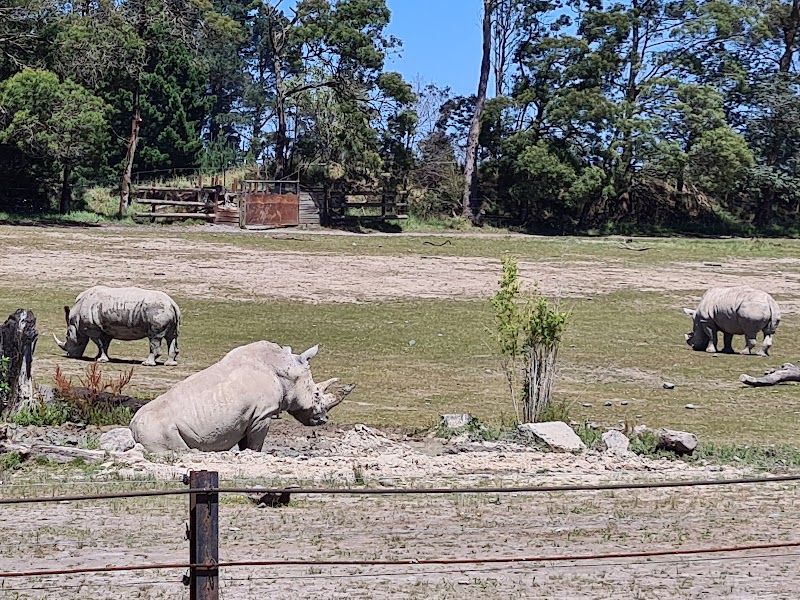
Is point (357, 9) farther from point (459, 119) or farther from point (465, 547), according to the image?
point (465, 547)

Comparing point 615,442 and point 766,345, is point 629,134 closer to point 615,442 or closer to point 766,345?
A: point 766,345

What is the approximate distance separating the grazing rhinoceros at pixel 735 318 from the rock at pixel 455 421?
37.3 ft

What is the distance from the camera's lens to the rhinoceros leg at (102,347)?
21.8m

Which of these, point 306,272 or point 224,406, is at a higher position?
point 224,406

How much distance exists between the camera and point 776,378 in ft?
→ 70.0

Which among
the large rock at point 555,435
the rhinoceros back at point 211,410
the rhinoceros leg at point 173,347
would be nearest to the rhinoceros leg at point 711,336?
the rhinoceros leg at point 173,347

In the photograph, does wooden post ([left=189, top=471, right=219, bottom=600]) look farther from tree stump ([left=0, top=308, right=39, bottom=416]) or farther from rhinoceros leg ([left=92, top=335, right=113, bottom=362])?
rhinoceros leg ([left=92, top=335, right=113, bottom=362])

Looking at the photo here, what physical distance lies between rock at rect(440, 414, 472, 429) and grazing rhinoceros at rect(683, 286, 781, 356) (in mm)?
11376

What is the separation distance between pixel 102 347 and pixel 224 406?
9.10m

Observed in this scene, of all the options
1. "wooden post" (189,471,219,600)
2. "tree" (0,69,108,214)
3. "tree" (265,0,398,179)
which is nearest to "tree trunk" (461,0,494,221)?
"tree" (265,0,398,179)

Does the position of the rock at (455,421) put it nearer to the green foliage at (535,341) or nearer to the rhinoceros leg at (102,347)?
the green foliage at (535,341)

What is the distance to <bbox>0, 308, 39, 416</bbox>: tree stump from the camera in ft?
47.9

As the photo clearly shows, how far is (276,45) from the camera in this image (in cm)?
5747

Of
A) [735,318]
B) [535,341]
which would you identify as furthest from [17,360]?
[735,318]
